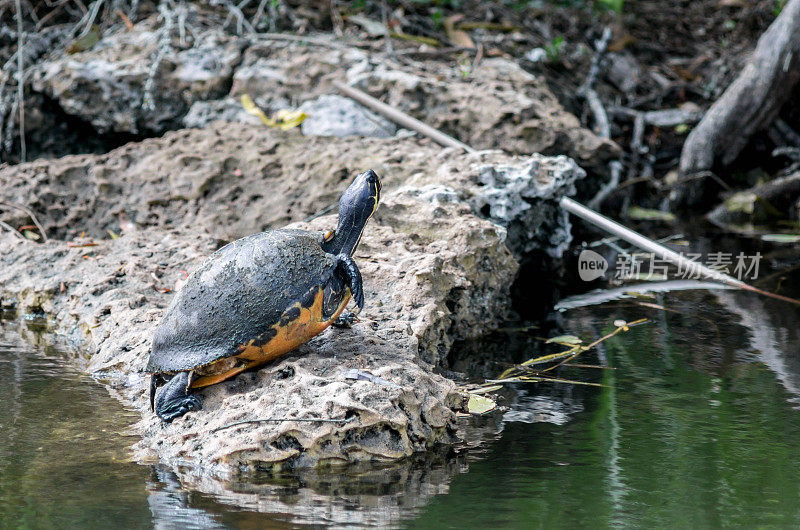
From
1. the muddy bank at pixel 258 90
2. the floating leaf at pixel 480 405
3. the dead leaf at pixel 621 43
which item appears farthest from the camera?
the dead leaf at pixel 621 43

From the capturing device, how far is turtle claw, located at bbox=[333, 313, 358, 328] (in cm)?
324

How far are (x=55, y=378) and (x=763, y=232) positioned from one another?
5781 millimetres

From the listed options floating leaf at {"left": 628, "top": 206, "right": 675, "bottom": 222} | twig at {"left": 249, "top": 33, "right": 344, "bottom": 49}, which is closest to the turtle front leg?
twig at {"left": 249, "top": 33, "right": 344, "bottom": 49}

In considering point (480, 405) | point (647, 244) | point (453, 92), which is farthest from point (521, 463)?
point (453, 92)

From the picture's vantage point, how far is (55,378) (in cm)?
347

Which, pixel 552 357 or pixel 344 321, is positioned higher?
pixel 344 321

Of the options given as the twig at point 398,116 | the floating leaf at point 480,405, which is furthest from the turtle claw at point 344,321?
the twig at point 398,116

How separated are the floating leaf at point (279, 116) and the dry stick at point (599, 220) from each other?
470 mm

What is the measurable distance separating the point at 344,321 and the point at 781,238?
4.66 metres

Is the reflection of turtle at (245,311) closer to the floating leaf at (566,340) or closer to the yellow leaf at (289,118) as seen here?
the floating leaf at (566,340)

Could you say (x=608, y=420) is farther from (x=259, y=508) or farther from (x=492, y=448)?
(x=259, y=508)

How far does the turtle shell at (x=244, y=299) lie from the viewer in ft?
9.18

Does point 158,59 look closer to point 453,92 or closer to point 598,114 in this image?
point 453,92

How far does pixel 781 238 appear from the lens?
255 inches
